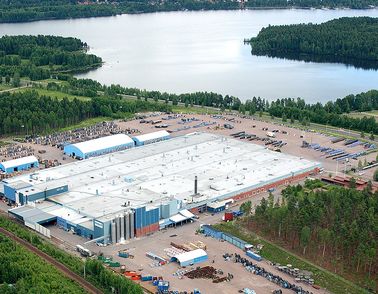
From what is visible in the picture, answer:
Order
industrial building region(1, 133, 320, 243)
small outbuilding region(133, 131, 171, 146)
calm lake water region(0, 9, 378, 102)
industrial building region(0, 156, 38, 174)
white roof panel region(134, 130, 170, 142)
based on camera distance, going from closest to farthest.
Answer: industrial building region(1, 133, 320, 243), industrial building region(0, 156, 38, 174), small outbuilding region(133, 131, 171, 146), white roof panel region(134, 130, 170, 142), calm lake water region(0, 9, 378, 102)

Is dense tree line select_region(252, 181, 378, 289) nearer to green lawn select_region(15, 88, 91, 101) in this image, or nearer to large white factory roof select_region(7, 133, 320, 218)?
large white factory roof select_region(7, 133, 320, 218)

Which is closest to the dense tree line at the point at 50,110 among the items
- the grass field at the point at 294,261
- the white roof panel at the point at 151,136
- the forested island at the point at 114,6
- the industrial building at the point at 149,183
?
the white roof panel at the point at 151,136

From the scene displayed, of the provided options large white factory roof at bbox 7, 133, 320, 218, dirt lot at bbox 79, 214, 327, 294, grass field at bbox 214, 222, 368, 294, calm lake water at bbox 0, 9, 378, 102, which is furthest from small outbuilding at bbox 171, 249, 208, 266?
calm lake water at bbox 0, 9, 378, 102

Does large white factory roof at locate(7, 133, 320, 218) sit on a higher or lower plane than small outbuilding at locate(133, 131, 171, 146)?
lower

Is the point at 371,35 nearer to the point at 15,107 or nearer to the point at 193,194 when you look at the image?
the point at 15,107

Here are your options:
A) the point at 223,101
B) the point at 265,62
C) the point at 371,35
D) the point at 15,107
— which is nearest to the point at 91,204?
the point at 15,107

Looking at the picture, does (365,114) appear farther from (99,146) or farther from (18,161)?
(18,161)
